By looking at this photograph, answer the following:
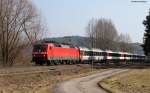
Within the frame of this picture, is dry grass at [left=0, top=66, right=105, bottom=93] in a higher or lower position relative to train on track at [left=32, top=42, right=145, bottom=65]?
lower

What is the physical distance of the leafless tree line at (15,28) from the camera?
8025 cm

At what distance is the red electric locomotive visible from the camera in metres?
60.4

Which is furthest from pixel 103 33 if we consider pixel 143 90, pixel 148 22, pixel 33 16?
pixel 143 90

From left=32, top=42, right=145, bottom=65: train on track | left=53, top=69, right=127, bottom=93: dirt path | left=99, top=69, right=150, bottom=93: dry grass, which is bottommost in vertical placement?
left=99, top=69, right=150, bottom=93: dry grass

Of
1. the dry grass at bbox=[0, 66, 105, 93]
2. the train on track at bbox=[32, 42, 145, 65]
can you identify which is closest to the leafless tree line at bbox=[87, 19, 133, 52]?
the train on track at bbox=[32, 42, 145, 65]

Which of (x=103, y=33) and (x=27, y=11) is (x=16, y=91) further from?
(x=103, y=33)

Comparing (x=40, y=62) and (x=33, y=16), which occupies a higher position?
(x=33, y=16)

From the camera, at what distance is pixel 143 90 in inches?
1117

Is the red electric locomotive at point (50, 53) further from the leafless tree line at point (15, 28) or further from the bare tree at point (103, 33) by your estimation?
the bare tree at point (103, 33)

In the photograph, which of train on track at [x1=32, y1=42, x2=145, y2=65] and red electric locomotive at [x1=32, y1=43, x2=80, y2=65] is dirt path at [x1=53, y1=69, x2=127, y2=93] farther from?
train on track at [x1=32, y1=42, x2=145, y2=65]

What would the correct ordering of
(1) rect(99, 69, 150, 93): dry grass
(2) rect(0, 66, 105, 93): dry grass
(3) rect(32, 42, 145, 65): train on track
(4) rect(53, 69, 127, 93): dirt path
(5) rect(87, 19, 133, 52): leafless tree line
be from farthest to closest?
(5) rect(87, 19, 133, 52): leafless tree line, (3) rect(32, 42, 145, 65): train on track, (1) rect(99, 69, 150, 93): dry grass, (4) rect(53, 69, 127, 93): dirt path, (2) rect(0, 66, 105, 93): dry grass

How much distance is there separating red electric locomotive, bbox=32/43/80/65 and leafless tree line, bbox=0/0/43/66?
13.1m

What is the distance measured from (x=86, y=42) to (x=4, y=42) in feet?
229

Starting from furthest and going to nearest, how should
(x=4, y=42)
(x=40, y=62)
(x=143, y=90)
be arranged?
(x=4, y=42) < (x=40, y=62) < (x=143, y=90)
